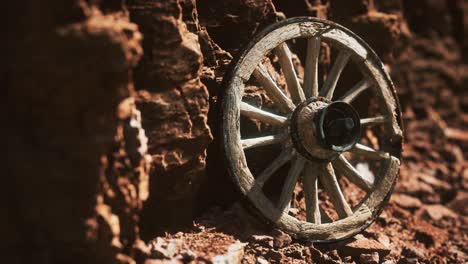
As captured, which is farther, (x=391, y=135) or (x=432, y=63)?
(x=432, y=63)

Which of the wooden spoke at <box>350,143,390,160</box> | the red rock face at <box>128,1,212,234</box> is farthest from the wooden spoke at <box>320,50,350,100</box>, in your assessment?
the red rock face at <box>128,1,212,234</box>

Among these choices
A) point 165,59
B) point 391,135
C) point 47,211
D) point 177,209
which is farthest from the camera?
point 391,135

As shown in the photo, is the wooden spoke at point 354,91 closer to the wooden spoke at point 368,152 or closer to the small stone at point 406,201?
the wooden spoke at point 368,152

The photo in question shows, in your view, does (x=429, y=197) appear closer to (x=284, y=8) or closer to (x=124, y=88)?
(x=284, y=8)

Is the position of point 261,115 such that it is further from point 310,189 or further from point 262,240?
point 262,240

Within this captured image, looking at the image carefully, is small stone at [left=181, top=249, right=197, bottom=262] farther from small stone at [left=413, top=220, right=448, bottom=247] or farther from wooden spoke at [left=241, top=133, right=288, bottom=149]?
small stone at [left=413, top=220, right=448, bottom=247]

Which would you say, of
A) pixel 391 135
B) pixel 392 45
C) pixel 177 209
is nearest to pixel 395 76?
pixel 392 45

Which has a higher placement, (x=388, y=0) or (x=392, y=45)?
(x=388, y=0)
